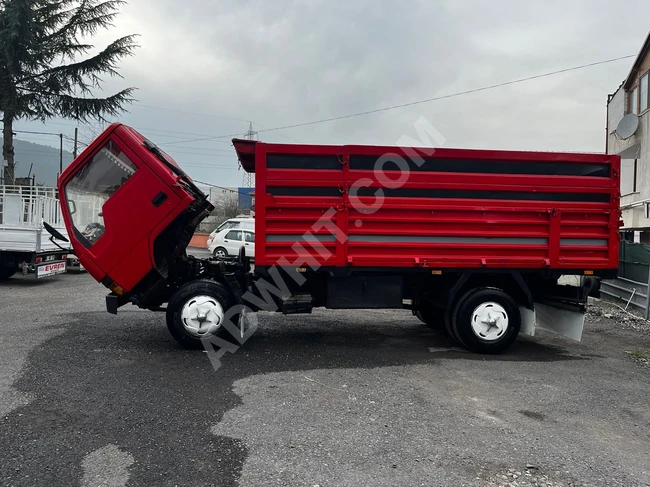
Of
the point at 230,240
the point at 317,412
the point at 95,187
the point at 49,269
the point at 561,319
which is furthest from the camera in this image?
the point at 230,240

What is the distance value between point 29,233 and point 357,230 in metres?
8.32

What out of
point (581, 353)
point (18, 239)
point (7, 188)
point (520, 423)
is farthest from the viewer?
point (7, 188)

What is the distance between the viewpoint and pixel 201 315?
17.5ft

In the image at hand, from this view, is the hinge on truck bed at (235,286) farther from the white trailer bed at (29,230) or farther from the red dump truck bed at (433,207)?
the white trailer bed at (29,230)

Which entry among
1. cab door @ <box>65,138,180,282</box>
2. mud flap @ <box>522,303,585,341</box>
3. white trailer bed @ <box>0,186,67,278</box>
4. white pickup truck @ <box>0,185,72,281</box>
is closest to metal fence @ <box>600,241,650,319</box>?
mud flap @ <box>522,303,585,341</box>

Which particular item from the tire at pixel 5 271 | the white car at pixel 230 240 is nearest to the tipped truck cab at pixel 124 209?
the tire at pixel 5 271

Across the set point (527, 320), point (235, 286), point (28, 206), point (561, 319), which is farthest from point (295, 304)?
point (28, 206)

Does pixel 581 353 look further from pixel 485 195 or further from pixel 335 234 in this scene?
pixel 335 234

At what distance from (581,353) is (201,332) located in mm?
4794

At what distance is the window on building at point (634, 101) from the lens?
53.2 feet

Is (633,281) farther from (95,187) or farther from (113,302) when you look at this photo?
(95,187)

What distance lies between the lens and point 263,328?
688 centimetres

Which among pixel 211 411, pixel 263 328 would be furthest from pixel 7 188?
pixel 211 411

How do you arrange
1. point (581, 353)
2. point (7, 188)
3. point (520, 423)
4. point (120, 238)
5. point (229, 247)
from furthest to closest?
point (229, 247), point (7, 188), point (581, 353), point (120, 238), point (520, 423)
